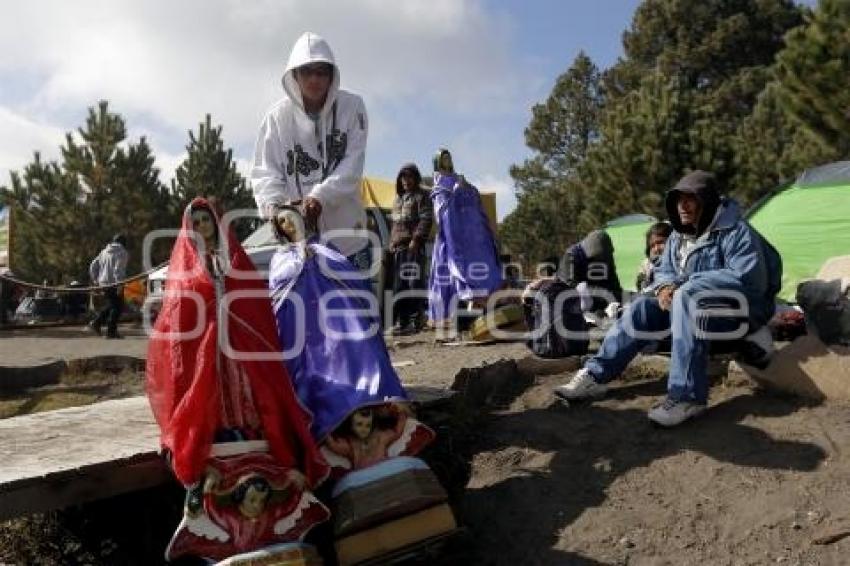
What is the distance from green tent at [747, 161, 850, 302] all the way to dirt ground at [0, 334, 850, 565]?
172 inches

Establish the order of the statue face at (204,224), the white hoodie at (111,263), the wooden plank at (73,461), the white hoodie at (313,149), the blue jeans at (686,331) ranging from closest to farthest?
the wooden plank at (73,461)
the statue face at (204,224)
the blue jeans at (686,331)
the white hoodie at (313,149)
the white hoodie at (111,263)

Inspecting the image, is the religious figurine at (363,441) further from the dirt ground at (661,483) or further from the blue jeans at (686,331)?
the blue jeans at (686,331)

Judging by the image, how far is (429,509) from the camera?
9.48ft

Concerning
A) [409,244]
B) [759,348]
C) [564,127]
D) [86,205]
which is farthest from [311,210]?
[564,127]

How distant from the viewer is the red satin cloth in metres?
2.73

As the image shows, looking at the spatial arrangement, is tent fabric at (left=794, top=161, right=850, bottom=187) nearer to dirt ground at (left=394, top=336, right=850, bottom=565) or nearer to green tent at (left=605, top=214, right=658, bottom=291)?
green tent at (left=605, top=214, right=658, bottom=291)

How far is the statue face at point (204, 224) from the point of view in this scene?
313cm

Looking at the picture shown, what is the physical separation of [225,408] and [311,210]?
3.49ft

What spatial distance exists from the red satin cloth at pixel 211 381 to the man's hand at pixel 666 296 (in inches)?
75.4

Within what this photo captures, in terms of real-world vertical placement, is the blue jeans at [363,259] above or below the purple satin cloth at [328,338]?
above

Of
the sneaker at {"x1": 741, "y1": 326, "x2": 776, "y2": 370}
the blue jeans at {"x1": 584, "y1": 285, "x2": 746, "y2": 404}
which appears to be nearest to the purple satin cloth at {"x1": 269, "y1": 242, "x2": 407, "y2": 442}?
the blue jeans at {"x1": 584, "y1": 285, "x2": 746, "y2": 404}

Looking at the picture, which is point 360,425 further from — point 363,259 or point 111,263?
point 111,263

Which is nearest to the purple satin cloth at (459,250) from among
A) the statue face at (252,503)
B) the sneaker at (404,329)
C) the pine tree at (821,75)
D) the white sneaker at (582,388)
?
the sneaker at (404,329)

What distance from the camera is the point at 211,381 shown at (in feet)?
9.23
